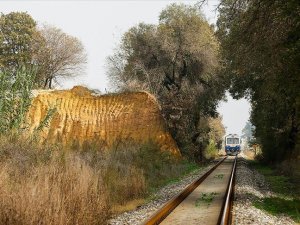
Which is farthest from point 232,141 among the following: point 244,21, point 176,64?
point 244,21

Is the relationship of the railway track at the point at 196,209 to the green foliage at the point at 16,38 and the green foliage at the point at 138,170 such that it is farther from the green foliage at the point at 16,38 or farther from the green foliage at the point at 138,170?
the green foliage at the point at 16,38

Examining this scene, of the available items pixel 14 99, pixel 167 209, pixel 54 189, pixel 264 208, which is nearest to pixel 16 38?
pixel 14 99

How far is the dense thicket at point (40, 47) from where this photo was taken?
47.5m

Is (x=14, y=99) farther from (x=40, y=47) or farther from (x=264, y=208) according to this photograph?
(x=40, y=47)

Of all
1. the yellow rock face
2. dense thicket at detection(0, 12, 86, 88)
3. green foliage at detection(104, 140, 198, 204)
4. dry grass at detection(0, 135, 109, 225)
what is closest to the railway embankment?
dry grass at detection(0, 135, 109, 225)

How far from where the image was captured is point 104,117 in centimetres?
2802

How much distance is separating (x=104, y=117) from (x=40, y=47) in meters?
24.3

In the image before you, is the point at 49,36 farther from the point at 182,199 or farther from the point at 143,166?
the point at 182,199

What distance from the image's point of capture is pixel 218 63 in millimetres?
36281

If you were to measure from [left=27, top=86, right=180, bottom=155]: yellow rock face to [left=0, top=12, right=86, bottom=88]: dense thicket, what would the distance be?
19498mm

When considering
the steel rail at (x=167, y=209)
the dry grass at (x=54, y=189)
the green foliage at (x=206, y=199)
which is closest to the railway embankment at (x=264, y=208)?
the green foliage at (x=206, y=199)

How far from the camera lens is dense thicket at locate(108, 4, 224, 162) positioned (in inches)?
1336

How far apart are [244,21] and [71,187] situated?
31.3 feet

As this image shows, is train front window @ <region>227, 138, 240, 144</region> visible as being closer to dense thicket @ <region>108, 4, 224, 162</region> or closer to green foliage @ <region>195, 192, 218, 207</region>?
dense thicket @ <region>108, 4, 224, 162</region>
